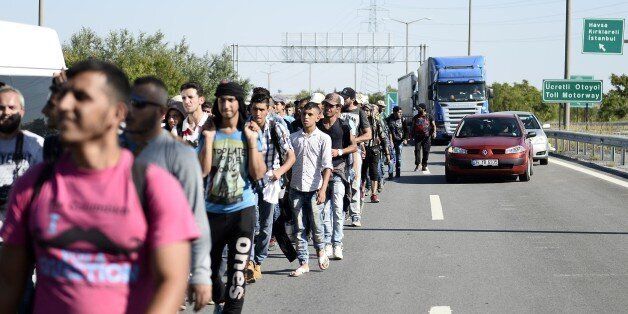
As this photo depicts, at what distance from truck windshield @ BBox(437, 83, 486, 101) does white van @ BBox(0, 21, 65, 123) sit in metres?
31.3

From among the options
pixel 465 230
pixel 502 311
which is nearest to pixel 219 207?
pixel 502 311

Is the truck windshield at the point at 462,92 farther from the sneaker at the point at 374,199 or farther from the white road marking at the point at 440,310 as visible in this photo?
the white road marking at the point at 440,310

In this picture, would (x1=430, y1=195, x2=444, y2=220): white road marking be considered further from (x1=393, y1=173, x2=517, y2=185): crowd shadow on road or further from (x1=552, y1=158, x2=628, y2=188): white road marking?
(x1=552, y1=158, x2=628, y2=188): white road marking

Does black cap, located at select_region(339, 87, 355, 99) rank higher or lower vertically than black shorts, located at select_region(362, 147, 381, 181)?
higher

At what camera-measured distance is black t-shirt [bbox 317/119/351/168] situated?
41.6 feet

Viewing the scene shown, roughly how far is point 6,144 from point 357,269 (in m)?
5.25

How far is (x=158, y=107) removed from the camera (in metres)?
5.04

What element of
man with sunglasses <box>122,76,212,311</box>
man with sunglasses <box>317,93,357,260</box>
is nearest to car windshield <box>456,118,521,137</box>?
man with sunglasses <box>317,93,357,260</box>

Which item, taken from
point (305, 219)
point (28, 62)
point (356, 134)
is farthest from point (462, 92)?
point (28, 62)

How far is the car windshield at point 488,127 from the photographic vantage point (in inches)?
962

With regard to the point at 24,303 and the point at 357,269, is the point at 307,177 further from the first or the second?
the point at 24,303

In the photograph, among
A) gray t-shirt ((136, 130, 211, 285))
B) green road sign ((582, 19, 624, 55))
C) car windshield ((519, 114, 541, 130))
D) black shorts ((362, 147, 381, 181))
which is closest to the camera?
gray t-shirt ((136, 130, 211, 285))

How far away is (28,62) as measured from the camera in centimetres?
1120

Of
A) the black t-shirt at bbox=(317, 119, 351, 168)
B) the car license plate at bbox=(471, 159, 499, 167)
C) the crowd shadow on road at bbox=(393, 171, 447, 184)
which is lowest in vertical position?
the crowd shadow on road at bbox=(393, 171, 447, 184)
